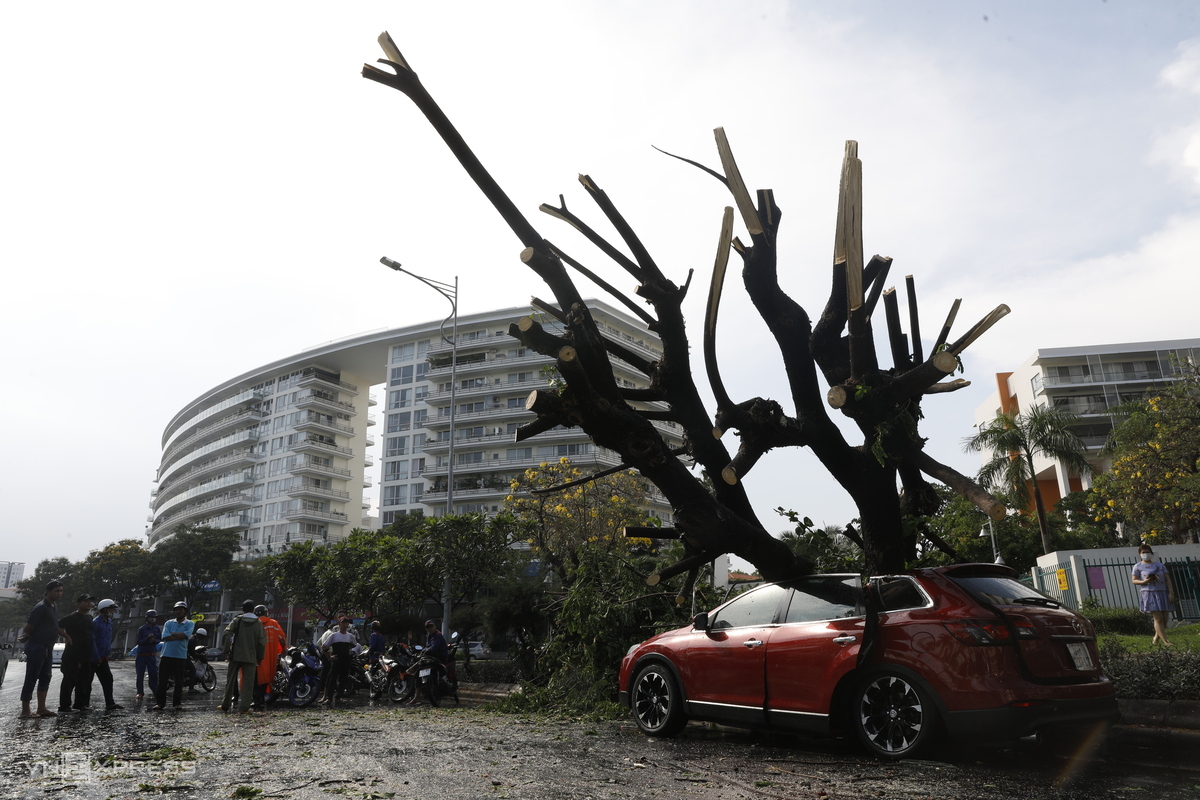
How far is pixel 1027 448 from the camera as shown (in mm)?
32969

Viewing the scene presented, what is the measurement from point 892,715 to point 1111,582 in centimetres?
1884

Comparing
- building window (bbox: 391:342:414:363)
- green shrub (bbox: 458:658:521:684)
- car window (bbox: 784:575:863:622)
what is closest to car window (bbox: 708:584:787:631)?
car window (bbox: 784:575:863:622)

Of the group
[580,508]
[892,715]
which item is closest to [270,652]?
[892,715]

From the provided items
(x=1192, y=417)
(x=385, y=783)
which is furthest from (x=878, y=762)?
(x=1192, y=417)

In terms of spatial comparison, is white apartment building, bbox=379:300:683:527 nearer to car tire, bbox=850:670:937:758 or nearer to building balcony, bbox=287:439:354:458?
building balcony, bbox=287:439:354:458

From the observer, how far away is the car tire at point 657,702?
719cm

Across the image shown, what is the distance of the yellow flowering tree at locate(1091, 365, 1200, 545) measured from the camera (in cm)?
2583

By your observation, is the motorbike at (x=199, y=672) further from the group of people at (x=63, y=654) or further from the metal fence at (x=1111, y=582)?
the metal fence at (x=1111, y=582)

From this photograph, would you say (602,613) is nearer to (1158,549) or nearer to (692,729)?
(692,729)

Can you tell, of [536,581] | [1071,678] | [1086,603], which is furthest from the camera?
[536,581]

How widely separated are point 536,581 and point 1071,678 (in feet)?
56.7

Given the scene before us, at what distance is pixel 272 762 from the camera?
606cm

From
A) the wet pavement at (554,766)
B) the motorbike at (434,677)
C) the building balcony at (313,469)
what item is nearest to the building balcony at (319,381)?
A: the building balcony at (313,469)

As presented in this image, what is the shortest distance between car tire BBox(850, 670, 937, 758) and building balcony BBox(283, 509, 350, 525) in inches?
3057
